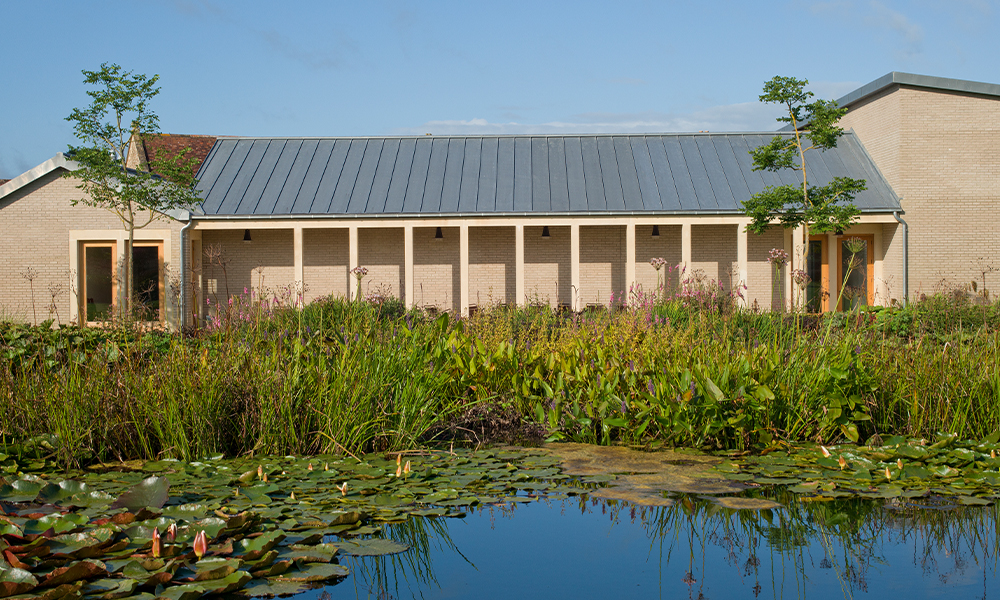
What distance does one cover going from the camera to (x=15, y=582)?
240 centimetres

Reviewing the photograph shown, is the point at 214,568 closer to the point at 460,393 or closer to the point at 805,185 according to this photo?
the point at 460,393

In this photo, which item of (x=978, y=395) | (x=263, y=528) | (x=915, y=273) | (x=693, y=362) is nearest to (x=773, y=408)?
(x=693, y=362)

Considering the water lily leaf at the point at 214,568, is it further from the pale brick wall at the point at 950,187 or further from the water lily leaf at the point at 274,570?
the pale brick wall at the point at 950,187

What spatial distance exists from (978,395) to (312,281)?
14.6m

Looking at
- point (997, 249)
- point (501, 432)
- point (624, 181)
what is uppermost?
point (624, 181)

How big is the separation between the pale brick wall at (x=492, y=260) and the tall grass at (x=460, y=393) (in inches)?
454

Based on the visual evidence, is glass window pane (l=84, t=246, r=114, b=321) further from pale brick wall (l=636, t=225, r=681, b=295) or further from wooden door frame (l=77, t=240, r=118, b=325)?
pale brick wall (l=636, t=225, r=681, b=295)

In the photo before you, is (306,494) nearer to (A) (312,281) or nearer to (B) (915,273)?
(A) (312,281)

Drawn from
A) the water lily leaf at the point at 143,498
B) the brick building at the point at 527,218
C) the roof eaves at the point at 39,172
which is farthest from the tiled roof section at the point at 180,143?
the water lily leaf at the point at 143,498

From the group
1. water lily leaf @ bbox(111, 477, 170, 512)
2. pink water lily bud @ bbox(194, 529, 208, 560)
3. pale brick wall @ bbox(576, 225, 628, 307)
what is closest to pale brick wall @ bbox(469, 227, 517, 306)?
pale brick wall @ bbox(576, 225, 628, 307)

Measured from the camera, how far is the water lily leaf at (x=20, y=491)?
11.3ft

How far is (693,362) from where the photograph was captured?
529 centimetres

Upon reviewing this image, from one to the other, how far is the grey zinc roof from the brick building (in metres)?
0.05

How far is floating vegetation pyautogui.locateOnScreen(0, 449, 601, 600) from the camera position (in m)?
2.55
